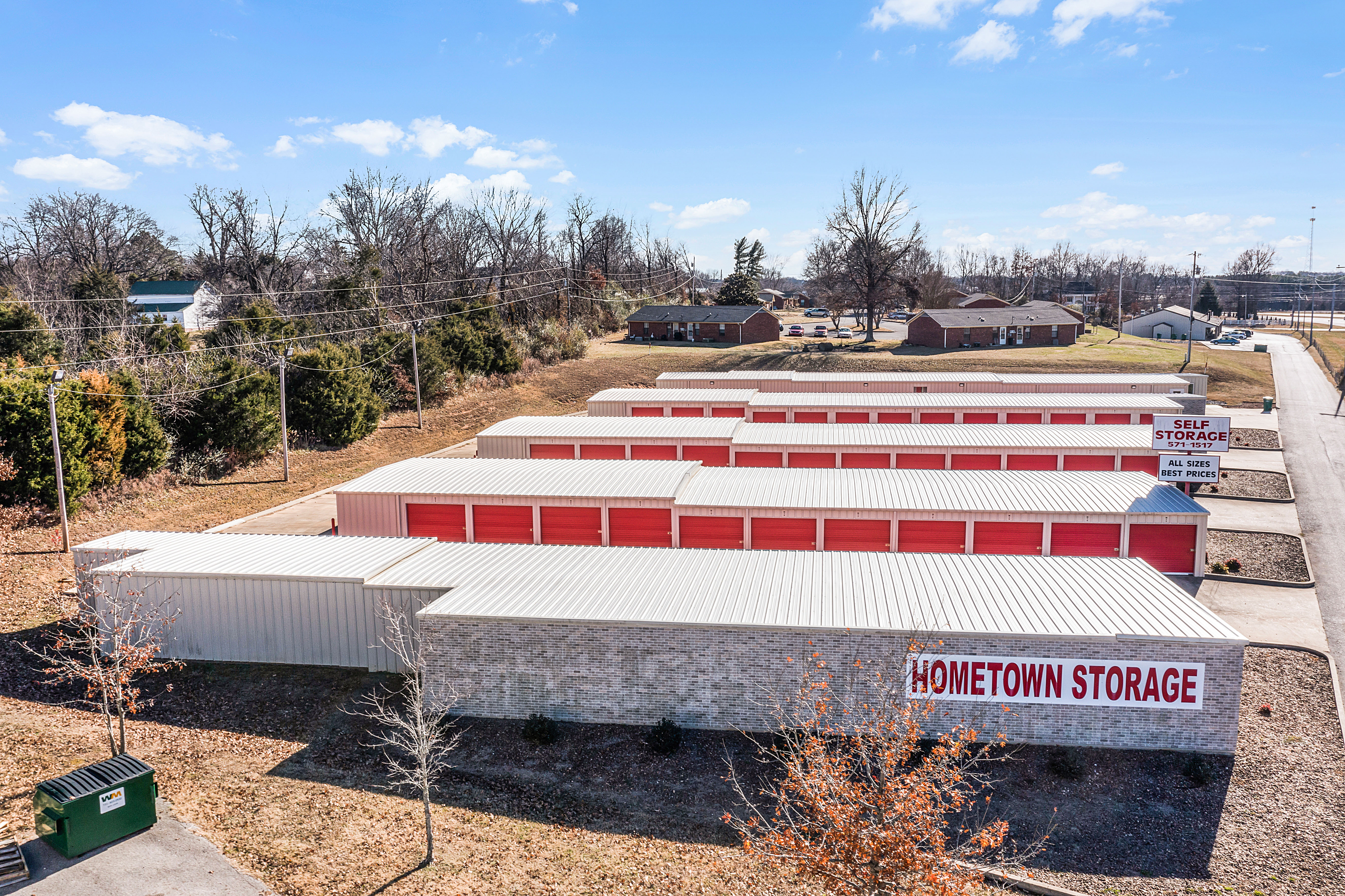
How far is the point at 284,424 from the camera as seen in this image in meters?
37.5

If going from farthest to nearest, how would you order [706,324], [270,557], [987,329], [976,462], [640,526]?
[706,324] < [987,329] < [976,462] < [640,526] < [270,557]

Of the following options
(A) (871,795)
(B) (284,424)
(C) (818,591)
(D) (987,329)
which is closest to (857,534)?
(C) (818,591)

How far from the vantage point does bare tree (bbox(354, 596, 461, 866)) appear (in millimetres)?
12414

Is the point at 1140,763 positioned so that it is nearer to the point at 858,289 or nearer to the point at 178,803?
the point at 178,803

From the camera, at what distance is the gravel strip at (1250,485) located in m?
34.4

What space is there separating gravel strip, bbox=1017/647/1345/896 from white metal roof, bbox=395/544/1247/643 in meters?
2.31

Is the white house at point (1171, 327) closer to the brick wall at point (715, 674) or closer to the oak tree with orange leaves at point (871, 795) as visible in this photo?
the brick wall at point (715, 674)

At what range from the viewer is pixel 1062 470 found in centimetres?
3056

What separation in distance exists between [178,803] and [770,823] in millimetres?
9619

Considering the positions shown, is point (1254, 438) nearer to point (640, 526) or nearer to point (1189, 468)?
point (1189, 468)

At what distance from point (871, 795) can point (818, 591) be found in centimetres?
757

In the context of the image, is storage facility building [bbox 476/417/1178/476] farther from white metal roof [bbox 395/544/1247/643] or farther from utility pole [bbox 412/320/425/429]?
utility pole [bbox 412/320/425/429]

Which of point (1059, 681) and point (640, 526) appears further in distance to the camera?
point (640, 526)

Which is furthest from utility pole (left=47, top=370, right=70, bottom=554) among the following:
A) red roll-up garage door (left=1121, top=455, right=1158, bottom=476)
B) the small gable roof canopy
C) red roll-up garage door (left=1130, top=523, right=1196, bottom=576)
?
the small gable roof canopy
